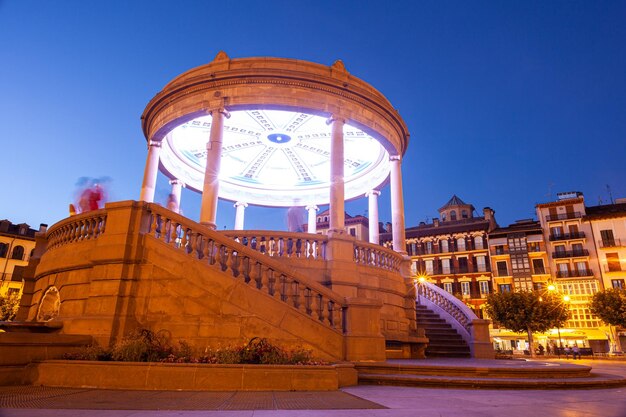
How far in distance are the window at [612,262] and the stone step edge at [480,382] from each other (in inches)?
2174

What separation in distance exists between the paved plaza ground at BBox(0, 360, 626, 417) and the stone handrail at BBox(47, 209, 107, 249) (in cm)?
523

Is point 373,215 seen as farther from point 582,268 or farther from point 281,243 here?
point 582,268

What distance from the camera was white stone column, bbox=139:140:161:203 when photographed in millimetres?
18312

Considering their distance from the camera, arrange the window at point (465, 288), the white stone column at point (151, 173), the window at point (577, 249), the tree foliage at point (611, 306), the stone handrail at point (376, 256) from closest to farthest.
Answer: the stone handrail at point (376, 256) → the white stone column at point (151, 173) → the tree foliage at point (611, 306) → the window at point (577, 249) → the window at point (465, 288)

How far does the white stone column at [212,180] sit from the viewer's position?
15016mm

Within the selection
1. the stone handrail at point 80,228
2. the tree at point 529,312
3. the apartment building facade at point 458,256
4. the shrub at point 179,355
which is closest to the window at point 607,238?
the apartment building facade at point 458,256

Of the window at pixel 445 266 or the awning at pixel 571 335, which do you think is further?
the window at pixel 445 266

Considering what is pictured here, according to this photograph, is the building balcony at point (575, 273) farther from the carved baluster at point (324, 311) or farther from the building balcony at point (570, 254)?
the carved baluster at point (324, 311)

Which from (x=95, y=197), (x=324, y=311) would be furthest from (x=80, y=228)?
(x=324, y=311)

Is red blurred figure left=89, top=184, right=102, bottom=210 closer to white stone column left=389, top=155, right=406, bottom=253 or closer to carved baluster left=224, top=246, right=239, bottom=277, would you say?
carved baluster left=224, top=246, right=239, bottom=277

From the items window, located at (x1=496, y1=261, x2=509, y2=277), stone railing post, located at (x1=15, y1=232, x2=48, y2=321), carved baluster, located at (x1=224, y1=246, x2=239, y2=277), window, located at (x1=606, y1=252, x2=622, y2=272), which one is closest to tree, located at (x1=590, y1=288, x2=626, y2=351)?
window, located at (x1=606, y1=252, x2=622, y2=272)

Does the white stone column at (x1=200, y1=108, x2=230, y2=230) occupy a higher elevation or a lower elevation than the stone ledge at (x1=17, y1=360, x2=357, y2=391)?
higher

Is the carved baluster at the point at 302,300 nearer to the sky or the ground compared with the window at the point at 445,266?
nearer to the ground

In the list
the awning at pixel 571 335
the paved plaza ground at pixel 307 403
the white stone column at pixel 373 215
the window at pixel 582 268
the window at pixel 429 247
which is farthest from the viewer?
the window at pixel 429 247
